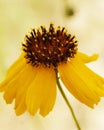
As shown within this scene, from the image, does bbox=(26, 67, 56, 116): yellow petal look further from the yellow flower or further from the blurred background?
the blurred background

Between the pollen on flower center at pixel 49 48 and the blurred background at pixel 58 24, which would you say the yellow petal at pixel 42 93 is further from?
the blurred background at pixel 58 24

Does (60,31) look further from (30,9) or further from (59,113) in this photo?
(30,9)

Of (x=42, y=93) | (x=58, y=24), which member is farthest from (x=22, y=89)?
(x=58, y=24)

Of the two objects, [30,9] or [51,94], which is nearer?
[51,94]

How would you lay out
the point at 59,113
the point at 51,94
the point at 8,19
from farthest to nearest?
the point at 8,19 < the point at 59,113 < the point at 51,94

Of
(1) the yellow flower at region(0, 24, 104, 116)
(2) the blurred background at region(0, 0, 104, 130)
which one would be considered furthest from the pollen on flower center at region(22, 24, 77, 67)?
(2) the blurred background at region(0, 0, 104, 130)

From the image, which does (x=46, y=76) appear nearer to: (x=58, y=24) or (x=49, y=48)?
(x=49, y=48)

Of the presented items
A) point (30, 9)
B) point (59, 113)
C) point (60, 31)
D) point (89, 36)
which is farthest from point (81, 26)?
point (60, 31)
